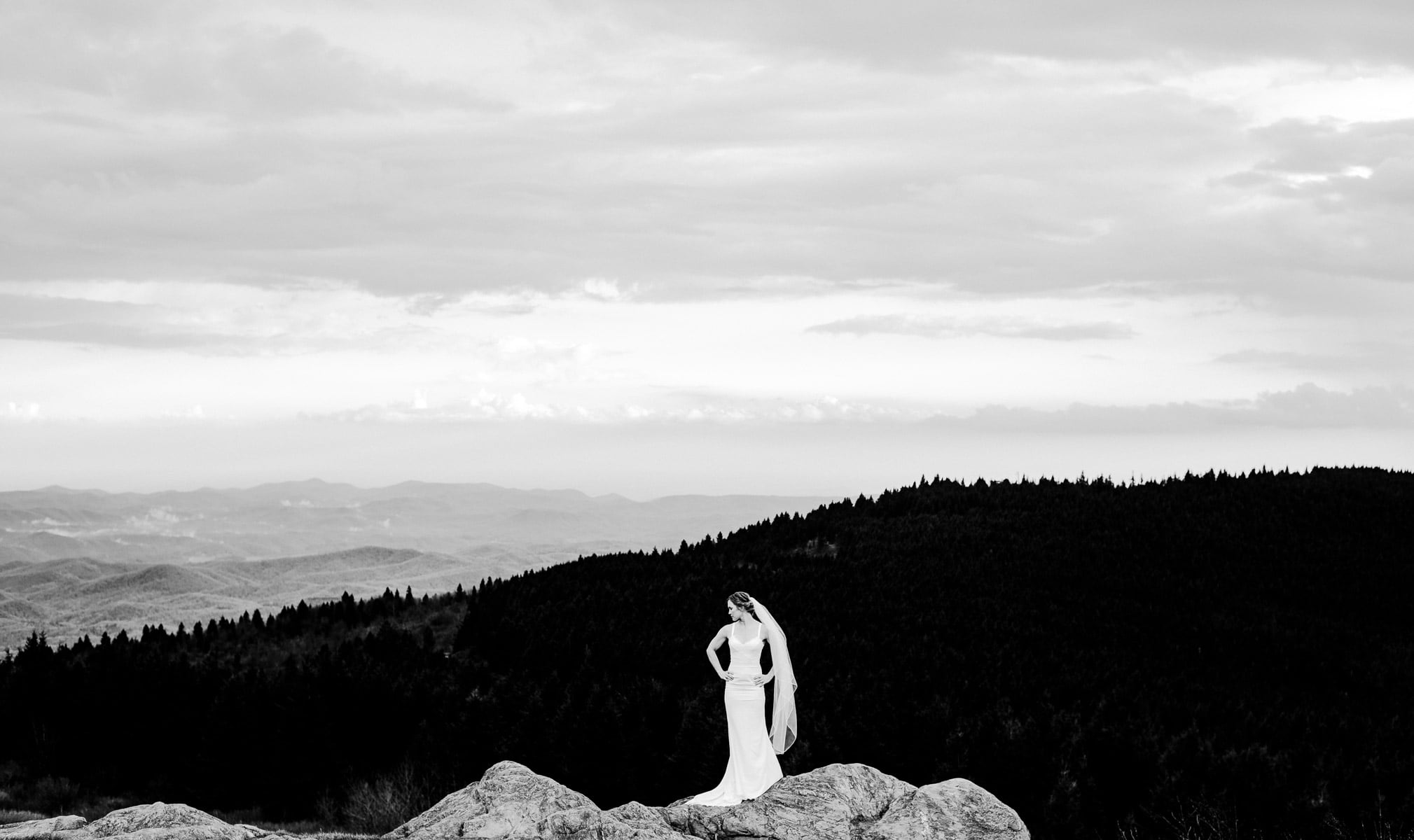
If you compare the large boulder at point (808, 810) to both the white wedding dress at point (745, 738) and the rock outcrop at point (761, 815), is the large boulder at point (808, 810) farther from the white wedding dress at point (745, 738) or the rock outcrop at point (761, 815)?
the white wedding dress at point (745, 738)

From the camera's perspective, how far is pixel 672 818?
1409 cm

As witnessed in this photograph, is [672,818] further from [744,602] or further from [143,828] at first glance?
[143,828]

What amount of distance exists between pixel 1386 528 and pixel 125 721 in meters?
34.0

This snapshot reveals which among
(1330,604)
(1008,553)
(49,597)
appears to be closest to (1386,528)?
(1330,604)

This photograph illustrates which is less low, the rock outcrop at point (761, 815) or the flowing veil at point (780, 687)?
the flowing veil at point (780, 687)

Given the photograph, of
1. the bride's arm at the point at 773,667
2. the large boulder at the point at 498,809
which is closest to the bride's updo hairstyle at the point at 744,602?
the bride's arm at the point at 773,667

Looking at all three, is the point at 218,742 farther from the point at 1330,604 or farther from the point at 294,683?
the point at 1330,604

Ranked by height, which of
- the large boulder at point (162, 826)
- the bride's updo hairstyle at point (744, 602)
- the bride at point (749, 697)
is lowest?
the large boulder at point (162, 826)

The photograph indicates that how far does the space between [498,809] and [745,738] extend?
351cm

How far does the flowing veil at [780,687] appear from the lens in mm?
15180

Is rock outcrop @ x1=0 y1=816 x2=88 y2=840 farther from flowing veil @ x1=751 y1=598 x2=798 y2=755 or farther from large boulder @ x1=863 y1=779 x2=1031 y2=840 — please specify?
large boulder @ x1=863 y1=779 x2=1031 y2=840

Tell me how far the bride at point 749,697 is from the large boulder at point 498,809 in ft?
7.47

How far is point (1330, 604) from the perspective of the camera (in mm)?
29109

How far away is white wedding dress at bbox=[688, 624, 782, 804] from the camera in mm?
15117
